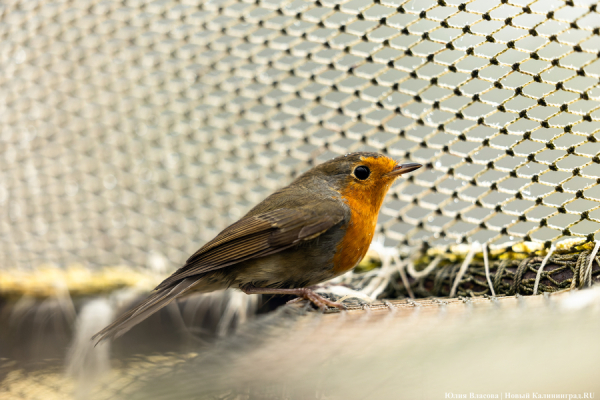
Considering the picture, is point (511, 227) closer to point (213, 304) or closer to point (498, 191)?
point (498, 191)

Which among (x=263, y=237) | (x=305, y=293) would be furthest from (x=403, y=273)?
(x=263, y=237)

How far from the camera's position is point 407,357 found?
1516 mm

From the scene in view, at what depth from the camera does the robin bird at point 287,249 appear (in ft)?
7.83

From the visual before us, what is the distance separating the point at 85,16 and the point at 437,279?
329cm

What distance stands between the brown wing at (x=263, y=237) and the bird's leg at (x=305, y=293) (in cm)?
19

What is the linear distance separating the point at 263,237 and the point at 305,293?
0.34 metres

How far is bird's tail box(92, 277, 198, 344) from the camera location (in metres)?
2.14

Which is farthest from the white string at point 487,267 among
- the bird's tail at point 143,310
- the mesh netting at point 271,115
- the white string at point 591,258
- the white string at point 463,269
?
the bird's tail at point 143,310

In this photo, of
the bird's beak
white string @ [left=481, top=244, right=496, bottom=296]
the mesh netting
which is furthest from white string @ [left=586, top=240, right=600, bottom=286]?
the bird's beak

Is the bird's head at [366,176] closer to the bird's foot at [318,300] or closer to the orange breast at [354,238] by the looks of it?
the orange breast at [354,238]

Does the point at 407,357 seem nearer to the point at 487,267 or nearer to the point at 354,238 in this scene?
the point at 354,238

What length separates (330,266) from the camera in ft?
7.88

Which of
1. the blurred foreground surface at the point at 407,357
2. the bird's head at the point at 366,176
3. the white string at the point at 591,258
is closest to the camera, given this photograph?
the blurred foreground surface at the point at 407,357

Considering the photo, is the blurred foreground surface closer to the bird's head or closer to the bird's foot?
the bird's foot
